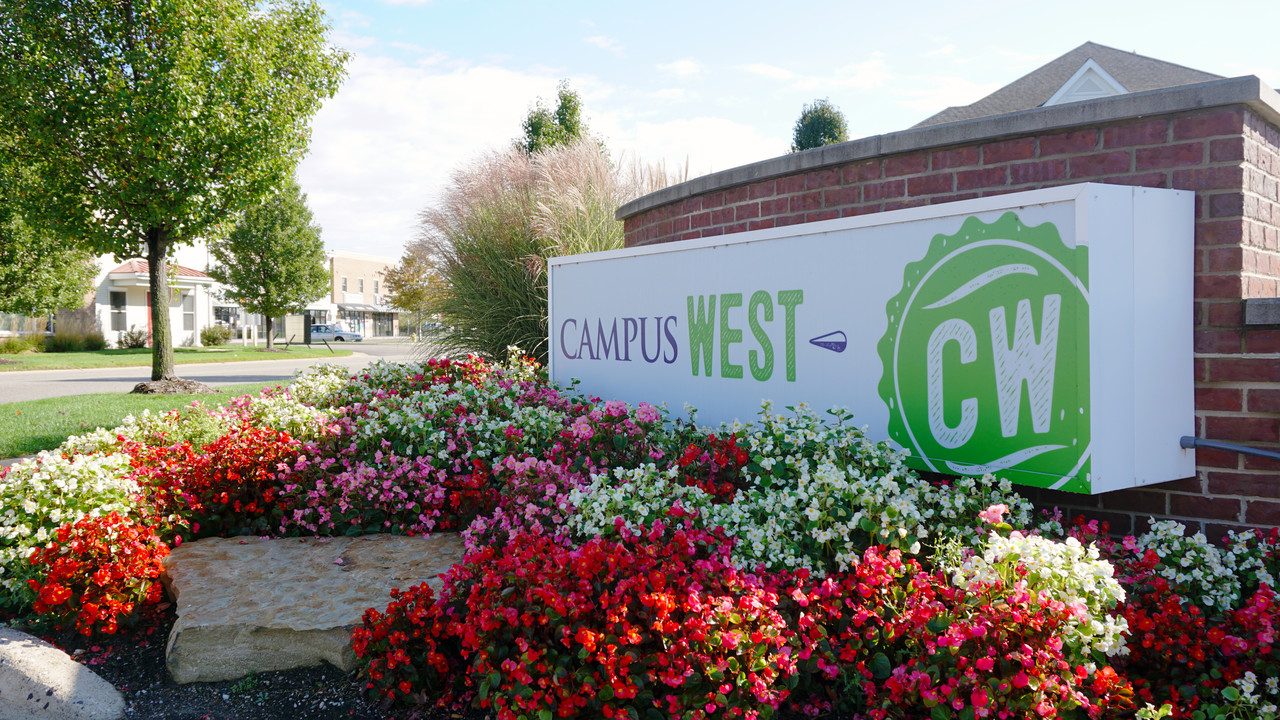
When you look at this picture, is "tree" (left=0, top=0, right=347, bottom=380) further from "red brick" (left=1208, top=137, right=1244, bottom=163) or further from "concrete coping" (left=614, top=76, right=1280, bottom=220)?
"red brick" (left=1208, top=137, right=1244, bottom=163)

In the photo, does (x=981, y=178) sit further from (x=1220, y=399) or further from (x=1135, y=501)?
(x=1135, y=501)

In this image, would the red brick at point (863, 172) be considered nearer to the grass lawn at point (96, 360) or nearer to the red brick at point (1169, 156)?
the red brick at point (1169, 156)

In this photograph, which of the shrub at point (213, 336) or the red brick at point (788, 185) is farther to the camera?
the shrub at point (213, 336)

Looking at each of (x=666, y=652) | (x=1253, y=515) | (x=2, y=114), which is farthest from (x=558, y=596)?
(x=2, y=114)

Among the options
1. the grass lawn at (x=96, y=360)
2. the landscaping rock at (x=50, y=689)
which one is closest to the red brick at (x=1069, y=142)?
the landscaping rock at (x=50, y=689)

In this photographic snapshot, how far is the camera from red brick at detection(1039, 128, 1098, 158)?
9.87ft

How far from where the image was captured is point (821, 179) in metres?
3.86

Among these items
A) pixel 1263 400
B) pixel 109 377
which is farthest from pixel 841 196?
pixel 109 377

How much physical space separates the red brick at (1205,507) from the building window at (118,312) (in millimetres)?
30889

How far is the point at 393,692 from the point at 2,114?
10.8m

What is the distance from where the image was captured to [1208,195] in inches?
109

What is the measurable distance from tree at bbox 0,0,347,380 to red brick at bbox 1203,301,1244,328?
10408 mm

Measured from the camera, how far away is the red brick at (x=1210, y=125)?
2.72m

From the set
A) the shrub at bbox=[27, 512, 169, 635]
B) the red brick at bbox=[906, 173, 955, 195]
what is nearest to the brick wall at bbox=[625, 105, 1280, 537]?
the red brick at bbox=[906, 173, 955, 195]
